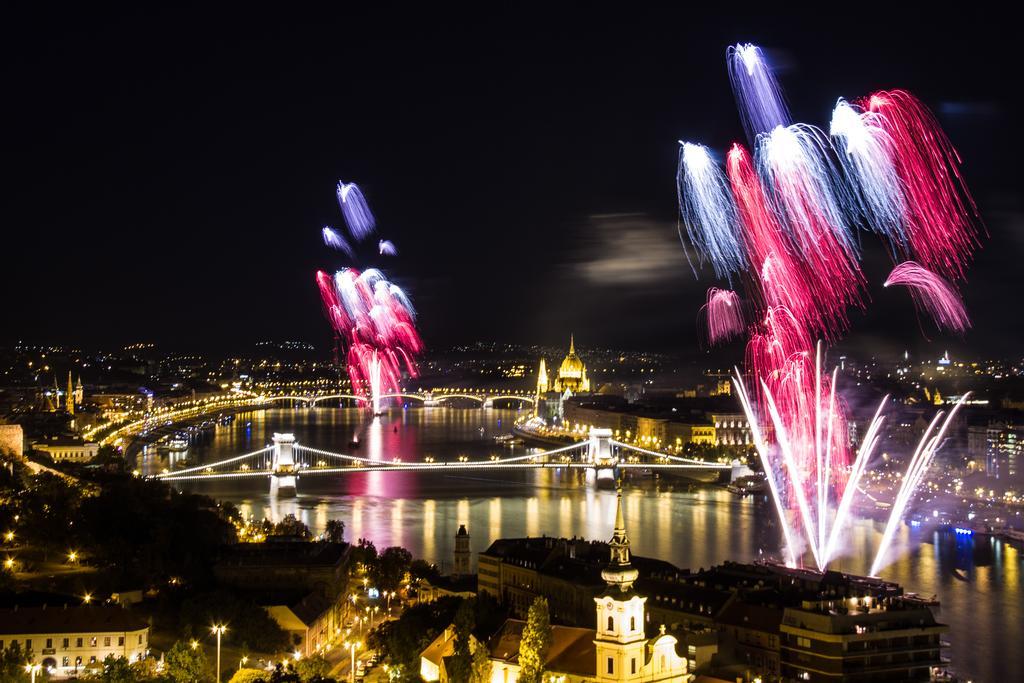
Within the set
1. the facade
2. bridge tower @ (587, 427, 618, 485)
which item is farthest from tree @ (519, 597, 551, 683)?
bridge tower @ (587, 427, 618, 485)

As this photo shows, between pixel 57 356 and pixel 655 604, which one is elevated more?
pixel 57 356

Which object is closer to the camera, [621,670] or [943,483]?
[621,670]

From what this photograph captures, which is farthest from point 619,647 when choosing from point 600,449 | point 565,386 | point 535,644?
point 565,386

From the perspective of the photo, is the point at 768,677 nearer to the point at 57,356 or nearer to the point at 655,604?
the point at 655,604

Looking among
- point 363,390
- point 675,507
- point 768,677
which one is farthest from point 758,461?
point 363,390

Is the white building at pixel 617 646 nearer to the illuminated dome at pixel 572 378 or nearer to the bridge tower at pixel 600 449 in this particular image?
→ the bridge tower at pixel 600 449
